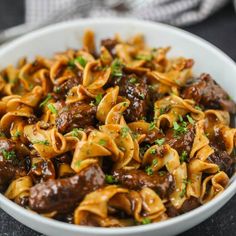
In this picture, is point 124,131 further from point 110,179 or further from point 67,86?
point 67,86

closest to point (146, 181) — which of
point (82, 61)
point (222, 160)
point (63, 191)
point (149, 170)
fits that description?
point (149, 170)

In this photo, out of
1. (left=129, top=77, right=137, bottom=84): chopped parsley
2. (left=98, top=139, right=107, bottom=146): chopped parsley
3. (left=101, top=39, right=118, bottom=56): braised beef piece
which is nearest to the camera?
(left=98, top=139, right=107, bottom=146): chopped parsley

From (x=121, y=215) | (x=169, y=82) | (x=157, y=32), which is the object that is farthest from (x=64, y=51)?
(x=121, y=215)

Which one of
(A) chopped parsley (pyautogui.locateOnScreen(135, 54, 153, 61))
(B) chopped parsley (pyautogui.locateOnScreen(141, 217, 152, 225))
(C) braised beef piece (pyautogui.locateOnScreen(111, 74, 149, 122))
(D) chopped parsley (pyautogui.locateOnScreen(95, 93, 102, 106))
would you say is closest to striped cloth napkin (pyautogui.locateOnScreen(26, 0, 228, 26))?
(A) chopped parsley (pyautogui.locateOnScreen(135, 54, 153, 61))

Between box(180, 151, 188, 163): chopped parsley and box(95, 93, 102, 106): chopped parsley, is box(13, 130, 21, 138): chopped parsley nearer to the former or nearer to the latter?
box(95, 93, 102, 106): chopped parsley

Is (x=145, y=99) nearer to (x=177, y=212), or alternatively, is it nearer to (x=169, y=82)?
(x=169, y=82)

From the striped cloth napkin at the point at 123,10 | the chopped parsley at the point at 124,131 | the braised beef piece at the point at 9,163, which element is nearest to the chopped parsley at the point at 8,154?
the braised beef piece at the point at 9,163

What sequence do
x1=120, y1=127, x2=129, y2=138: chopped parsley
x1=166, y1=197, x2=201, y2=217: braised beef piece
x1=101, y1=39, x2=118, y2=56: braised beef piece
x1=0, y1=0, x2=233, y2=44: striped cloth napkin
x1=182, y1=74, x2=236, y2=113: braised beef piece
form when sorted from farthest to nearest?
x1=0, y1=0, x2=233, y2=44: striped cloth napkin, x1=101, y1=39, x2=118, y2=56: braised beef piece, x1=182, y1=74, x2=236, y2=113: braised beef piece, x1=120, y1=127, x2=129, y2=138: chopped parsley, x1=166, y1=197, x2=201, y2=217: braised beef piece
